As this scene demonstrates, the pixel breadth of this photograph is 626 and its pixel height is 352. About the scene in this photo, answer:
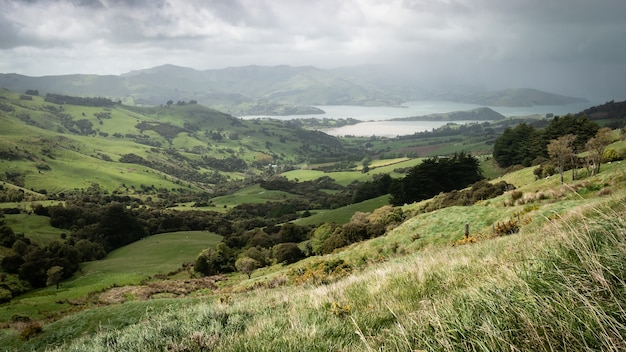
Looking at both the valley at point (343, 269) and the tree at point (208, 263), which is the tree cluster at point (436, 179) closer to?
the valley at point (343, 269)

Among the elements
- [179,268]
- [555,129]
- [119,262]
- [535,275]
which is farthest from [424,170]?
[535,275]

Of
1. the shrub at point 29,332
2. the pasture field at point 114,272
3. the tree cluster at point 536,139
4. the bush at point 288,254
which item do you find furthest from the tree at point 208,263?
the tree cluster at point 536,139

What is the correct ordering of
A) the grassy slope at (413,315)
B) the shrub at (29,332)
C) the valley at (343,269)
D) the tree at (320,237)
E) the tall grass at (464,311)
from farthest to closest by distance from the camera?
the tree at (320,237)
the shrub at (29,332)
the valley at (343,269)
the grassy slope at (413,315)
the tall grass at (464,311)

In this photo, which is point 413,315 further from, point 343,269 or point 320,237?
point 320,237

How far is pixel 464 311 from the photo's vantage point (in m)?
3.41

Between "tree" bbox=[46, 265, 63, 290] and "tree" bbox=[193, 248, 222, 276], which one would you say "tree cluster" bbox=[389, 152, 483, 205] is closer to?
"tree" bbox=[193, 248, 222, 276]

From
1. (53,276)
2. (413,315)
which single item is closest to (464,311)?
(413,315)

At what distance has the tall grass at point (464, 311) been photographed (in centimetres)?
268

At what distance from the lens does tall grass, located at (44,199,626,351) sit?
268 cm

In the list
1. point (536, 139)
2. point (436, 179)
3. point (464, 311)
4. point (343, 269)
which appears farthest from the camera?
point (536, 139)

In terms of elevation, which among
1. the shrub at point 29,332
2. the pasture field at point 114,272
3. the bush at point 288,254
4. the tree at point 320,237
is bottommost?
the pasture field at point 114,272

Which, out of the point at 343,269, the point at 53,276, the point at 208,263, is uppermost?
the point at 343,269

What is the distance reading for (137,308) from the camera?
1923cm

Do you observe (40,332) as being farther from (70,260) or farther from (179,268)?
(70,260)
